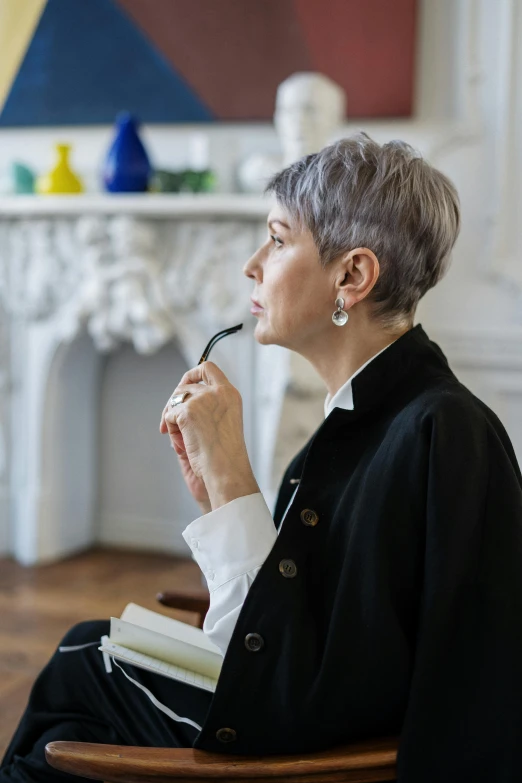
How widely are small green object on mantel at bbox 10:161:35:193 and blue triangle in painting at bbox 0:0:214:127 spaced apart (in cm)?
33

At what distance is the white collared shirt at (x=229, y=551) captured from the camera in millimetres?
968

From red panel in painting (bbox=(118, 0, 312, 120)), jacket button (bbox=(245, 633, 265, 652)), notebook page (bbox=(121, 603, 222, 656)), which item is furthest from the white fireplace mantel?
jacket button (bbox=(245, 633, 265, 652))

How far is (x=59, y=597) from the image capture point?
2961mm

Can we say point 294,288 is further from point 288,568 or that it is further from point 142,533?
point 142,533

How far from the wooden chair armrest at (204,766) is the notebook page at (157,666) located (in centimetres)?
16

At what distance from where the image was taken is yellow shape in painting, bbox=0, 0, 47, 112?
3.43 metres

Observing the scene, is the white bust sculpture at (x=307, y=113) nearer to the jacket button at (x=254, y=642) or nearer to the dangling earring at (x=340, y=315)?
the dangling earring at (x=340, y=315)

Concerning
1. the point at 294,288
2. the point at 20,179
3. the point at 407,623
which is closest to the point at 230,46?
the point at 20,179

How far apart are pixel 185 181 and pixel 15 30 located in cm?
120

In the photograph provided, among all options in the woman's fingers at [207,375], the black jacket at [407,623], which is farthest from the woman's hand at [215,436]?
the black jacket at [407,623]

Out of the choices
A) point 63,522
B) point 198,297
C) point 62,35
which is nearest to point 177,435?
point 198,297

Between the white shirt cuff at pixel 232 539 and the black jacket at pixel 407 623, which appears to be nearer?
the black jacket at pixel 407 623

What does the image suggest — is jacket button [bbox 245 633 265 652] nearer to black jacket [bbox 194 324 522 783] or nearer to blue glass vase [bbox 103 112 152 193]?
black jacket [bbox 194 324 522 783]

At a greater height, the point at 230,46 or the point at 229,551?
the point at 230,46
